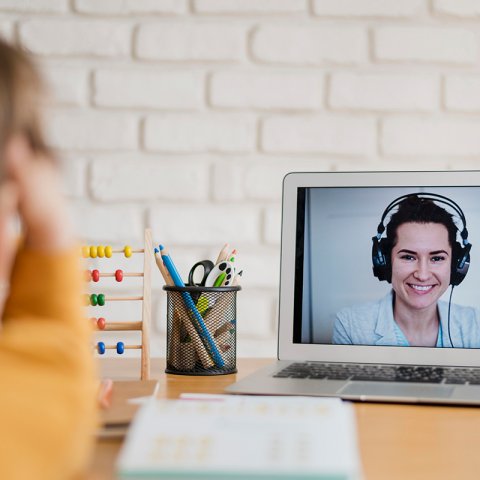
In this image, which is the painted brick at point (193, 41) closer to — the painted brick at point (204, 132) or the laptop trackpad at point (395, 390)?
Result: the painted brick at point (204, 132)

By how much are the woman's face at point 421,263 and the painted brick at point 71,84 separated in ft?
2.24

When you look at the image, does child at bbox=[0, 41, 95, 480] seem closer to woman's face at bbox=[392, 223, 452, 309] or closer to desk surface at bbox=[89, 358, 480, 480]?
desk surface at bbox=[89, 358, 480, 480]

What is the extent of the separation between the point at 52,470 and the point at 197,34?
93 centimetres

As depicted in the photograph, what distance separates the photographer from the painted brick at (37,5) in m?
1.06

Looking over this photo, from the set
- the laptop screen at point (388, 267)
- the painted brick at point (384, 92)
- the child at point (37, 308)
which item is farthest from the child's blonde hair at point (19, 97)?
the painted brick at point (384, 92)

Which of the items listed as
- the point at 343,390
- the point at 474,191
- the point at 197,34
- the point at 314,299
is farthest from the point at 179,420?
the point at 197,34

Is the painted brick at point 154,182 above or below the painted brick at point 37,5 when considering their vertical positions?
below

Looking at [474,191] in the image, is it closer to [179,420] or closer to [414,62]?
[414,62]

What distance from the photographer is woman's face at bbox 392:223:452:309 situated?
0.76 metres

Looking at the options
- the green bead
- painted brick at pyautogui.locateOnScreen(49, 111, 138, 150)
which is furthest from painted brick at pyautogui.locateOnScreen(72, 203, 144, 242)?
the green bead

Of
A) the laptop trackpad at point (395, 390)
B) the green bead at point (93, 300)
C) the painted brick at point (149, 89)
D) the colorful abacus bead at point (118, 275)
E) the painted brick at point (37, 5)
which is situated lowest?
the laptop trackpad at point (395, 390)

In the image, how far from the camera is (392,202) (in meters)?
Result: 0.80

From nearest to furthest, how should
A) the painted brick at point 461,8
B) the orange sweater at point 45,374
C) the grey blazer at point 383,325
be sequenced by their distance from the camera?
the orange sweater at point 45,374 < the grey blazer at point 383,325 < the painted brick at point 461,8

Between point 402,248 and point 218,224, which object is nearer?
point 402,248
